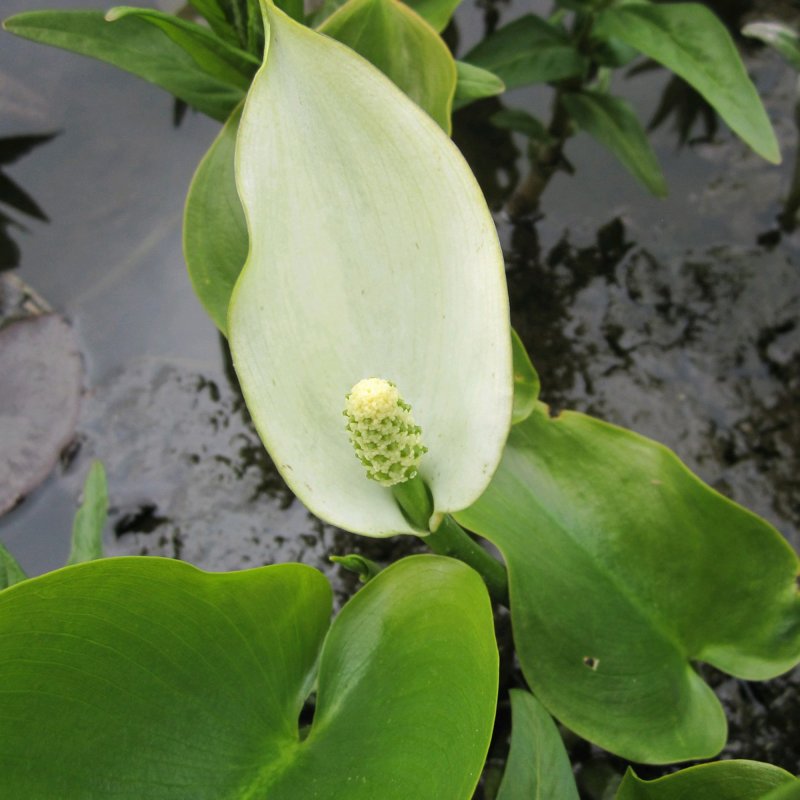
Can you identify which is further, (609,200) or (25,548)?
(609,200)

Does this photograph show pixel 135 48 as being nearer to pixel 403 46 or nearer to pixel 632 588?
pixel 403 46

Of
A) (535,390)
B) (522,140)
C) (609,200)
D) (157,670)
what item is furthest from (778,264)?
(157,670)

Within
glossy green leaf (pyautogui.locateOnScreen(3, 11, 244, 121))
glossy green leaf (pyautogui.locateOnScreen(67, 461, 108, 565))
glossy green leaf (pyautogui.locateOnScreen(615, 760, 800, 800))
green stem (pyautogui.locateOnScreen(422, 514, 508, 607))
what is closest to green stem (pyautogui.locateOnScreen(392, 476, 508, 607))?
green stem (pyautogui.locateOnScreen(422, 514, 508, 607))

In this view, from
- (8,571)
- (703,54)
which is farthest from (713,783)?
(703,54)

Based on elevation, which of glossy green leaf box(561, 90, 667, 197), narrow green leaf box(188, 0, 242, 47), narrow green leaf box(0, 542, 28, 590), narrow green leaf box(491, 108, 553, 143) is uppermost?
narrow green leaf box(188, 0, 242, 47)

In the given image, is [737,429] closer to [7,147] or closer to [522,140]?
[522,140]

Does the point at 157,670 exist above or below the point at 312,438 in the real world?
below

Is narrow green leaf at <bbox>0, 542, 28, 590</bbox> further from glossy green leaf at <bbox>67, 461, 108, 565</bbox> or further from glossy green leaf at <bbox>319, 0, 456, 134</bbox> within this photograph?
glossy green leaf at <bbox>319, 0, 456, 134</bbox>
